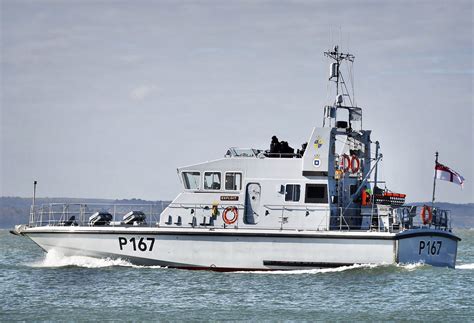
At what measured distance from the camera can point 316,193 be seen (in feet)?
99.2

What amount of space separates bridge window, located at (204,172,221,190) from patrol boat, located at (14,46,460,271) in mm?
32

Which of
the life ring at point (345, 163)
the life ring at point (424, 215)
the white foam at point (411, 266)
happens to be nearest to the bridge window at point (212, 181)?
the life ring at point (345, 163)

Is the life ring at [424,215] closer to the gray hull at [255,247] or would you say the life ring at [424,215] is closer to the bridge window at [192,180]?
the gray hull at [255,247]

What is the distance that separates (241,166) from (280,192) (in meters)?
1.52

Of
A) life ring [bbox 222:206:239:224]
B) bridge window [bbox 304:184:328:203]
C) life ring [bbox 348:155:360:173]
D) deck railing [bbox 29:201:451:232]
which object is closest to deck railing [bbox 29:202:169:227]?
deck railing [bbox 29:201:451:232]

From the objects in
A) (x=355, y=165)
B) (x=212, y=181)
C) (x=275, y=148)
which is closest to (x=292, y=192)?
(x=275, y=148)

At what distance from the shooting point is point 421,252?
2972 centimetres

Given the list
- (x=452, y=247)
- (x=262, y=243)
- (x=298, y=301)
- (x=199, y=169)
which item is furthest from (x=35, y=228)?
(x=452, y=247)

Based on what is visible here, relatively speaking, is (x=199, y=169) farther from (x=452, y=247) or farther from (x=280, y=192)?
(x=452, y=247)

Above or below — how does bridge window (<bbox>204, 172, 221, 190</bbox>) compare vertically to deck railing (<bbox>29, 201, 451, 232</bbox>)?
above

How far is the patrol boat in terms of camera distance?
95.7 feet

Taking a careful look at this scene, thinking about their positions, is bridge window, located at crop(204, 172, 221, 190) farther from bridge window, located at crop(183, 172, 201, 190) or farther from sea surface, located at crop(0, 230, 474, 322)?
sea surface, located at crop(0, 230, 474, 322)

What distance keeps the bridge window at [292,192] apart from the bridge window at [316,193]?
0.95 ft

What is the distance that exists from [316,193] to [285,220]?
1.27 m
